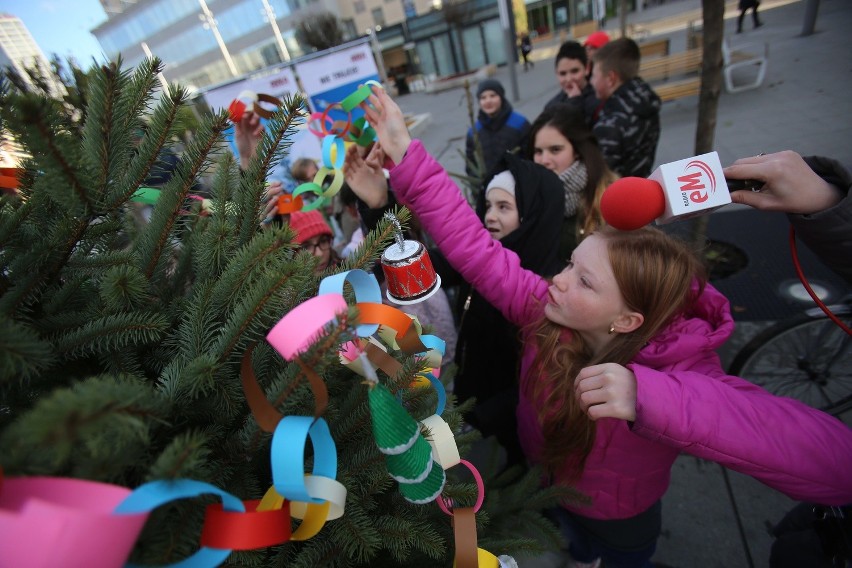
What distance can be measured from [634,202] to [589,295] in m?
0.36

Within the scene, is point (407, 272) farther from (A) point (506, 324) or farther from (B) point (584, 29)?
(B) point (584, 29)

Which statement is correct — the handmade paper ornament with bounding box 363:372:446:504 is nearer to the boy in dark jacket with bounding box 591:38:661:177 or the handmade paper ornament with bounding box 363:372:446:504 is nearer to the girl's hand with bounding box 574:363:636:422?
the girl's hand with bounding box 574:363:636:422

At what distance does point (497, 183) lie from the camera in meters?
2.12

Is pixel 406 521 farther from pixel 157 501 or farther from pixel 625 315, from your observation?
pixel 625 315

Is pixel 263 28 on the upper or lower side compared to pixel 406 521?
upper

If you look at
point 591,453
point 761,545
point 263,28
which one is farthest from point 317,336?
point 263,28

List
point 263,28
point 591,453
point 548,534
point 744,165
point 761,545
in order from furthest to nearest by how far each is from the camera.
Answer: point 263,28
point 761,545
point 591,453
point 548,534
point 744,165

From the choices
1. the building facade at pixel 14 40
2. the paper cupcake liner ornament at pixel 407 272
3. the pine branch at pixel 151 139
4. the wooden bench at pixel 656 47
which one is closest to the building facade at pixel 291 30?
the wooden bench at pixel 656 47

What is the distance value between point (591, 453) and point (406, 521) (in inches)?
36.1

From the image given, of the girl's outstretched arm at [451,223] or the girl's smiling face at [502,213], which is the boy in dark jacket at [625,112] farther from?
the girl's outstretched arm at [451,223]

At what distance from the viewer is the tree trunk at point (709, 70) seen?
2.93 meters

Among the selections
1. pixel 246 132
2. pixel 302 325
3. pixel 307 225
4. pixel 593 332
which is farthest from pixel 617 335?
pixel 246 132

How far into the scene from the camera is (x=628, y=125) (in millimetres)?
3238

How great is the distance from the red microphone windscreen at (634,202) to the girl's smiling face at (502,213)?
2.95 feet
